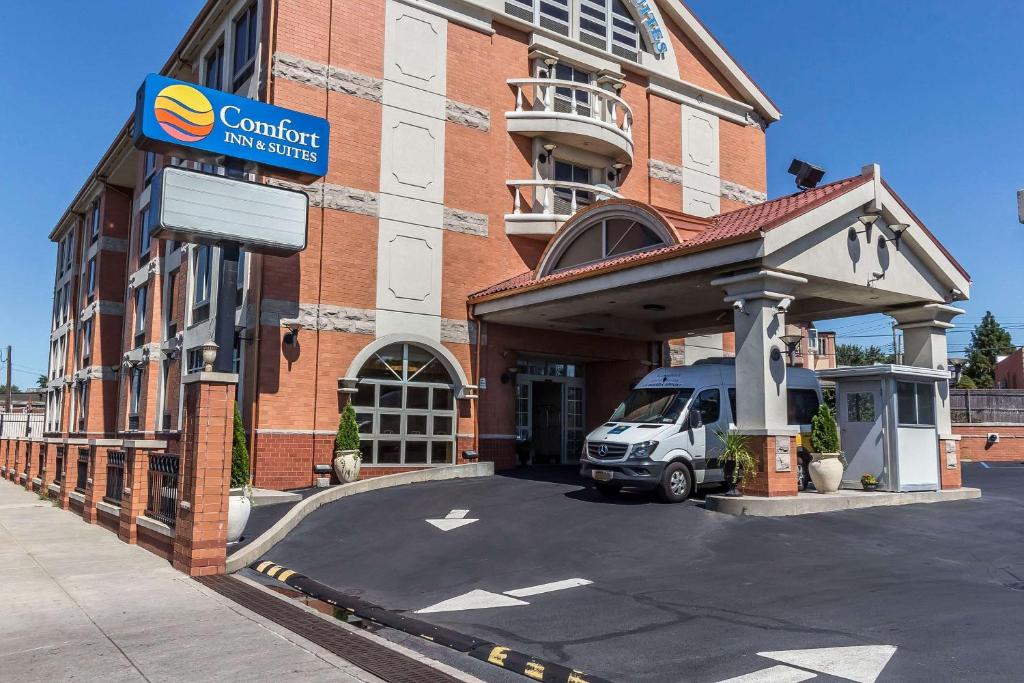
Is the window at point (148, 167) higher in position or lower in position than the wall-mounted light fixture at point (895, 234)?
higher

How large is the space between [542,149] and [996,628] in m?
18.8

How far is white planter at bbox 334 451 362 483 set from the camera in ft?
60.3

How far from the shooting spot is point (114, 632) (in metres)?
7.61

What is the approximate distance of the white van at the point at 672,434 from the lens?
1394 cm

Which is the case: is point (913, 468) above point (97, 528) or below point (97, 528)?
above

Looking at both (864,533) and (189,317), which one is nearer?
(864,533)

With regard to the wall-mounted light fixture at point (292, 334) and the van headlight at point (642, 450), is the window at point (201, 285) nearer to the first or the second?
the wall-mounted light fixture at point (292, 334)

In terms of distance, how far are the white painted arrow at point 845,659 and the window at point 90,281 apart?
115 ft

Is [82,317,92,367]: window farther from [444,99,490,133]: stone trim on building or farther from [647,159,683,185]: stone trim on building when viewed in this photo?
[647,159,683,185]: stone trim on building

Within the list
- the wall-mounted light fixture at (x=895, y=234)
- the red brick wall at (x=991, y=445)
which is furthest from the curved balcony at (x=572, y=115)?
the red brick wall at (x=991, y=445)

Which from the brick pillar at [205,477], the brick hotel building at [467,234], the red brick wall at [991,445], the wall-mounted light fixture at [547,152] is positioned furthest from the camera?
the red brick wall at [991,445]

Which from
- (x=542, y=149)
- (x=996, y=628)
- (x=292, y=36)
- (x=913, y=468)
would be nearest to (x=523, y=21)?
(x=542, y=149)

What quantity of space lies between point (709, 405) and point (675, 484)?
6.06 ft

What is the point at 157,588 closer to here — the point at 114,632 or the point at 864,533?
the point at 114,632
